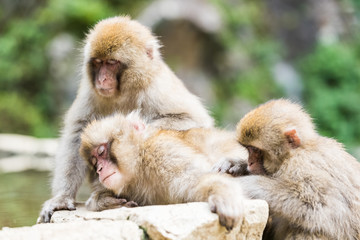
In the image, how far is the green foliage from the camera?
14695mm

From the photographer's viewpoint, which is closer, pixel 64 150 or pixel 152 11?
pixel 64 150

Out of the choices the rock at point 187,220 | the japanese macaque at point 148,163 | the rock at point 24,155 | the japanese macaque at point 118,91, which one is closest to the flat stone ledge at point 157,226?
the rock at point 187,220

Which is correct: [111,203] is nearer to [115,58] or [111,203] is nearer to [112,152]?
[112,152]

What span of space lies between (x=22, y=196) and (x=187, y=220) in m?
3.94

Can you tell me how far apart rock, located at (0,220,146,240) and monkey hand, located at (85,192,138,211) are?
2.74 ft

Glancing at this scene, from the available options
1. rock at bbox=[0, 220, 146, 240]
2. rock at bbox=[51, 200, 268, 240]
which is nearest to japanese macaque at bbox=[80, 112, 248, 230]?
rock at bbox=[51, 200, 268, 240]

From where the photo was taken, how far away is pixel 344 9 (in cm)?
1848

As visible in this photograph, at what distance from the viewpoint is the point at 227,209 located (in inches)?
142

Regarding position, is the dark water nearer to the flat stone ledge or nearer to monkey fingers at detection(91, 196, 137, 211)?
monkey fingers at detection(91, 196, 137, 211)

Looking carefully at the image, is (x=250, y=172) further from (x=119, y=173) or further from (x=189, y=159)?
(x=119, y=173)

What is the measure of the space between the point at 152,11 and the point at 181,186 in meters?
9.60

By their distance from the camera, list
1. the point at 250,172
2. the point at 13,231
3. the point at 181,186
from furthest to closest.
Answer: the point at 250,172
the point at 181,186
the point at 13,231

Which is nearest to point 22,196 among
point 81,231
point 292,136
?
point 81,231

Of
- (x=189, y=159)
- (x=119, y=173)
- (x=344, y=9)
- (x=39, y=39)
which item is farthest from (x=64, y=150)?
(x=344, y=9)
